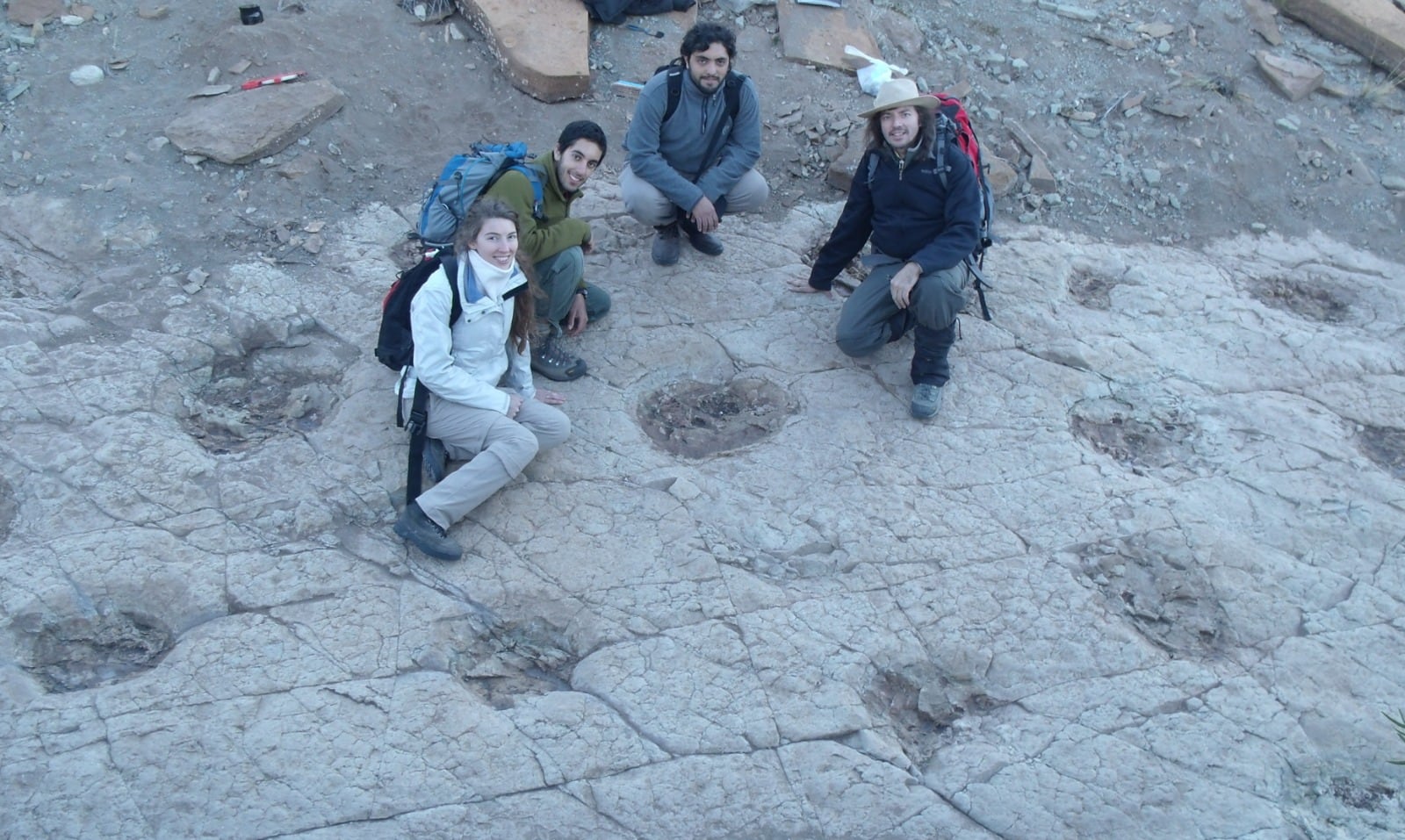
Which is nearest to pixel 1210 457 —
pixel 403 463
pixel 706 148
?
pixel 706 148

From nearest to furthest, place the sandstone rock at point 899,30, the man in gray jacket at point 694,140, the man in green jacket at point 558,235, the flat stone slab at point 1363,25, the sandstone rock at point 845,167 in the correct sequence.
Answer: the man in green jacket at point 558,235 → the man in gray jacket at point 694,140 → the sandstone rock at point 845,167 → the sandstone rock at point 899,30 → the flat stone slab at point 1363,25

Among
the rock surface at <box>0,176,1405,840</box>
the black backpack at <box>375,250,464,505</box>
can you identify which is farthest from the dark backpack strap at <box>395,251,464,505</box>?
the rock surface at <box>0,176,1405,840</box>

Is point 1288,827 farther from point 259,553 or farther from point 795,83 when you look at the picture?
point 795,83

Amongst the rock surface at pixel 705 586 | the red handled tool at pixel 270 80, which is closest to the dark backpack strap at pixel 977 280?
the rock surface at pixel 705 586

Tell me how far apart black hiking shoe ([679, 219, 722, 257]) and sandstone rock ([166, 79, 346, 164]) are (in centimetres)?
209

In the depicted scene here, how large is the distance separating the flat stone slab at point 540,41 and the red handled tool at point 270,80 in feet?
3.67

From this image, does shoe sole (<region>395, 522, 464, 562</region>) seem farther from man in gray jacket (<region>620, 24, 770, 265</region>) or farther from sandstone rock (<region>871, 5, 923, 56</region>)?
sandstone rock (<region>871, 5, 923, 56</region>)

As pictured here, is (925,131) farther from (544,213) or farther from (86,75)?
(86,75)

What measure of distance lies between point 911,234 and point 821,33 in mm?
2705

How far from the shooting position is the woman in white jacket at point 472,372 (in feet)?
12.4

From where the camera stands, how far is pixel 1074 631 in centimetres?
376

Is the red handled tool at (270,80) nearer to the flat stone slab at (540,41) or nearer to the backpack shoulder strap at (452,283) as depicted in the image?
the flat stone slab at (540,41)

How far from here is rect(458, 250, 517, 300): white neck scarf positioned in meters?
3.82

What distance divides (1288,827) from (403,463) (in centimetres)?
319
